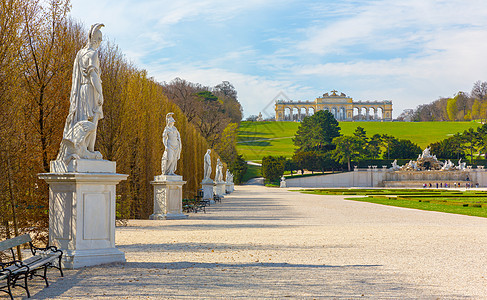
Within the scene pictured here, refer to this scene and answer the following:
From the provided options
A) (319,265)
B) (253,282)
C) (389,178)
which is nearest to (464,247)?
(319,265)

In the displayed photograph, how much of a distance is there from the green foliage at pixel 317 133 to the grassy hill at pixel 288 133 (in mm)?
4911

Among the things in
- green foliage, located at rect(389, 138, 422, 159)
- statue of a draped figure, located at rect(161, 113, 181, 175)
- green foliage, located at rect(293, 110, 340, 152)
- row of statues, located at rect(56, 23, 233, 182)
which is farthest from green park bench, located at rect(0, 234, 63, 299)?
green foliage, located at rect(389, 138, 422, 159)

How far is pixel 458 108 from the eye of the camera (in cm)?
14675

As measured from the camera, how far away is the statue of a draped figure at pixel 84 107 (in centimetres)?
851

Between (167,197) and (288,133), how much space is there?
11424 centimetres

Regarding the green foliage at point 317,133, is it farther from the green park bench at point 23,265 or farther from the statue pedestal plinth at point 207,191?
the green park bench at point 23,265

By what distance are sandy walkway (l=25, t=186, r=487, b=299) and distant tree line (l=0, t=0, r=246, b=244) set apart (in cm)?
231

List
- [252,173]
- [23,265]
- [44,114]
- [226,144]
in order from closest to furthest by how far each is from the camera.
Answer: [23,265] < [44,114] < [226,144] < [252,173]

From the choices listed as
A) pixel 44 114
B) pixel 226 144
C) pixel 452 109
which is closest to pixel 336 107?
pixel 452 109

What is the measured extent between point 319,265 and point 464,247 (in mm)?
4412

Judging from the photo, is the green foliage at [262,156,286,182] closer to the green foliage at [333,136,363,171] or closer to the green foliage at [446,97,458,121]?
the green foliage at [333,136,363,171]

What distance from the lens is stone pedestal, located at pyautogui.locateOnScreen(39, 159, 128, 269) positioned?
8.20m

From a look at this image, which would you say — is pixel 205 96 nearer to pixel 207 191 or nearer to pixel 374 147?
pixel 374 147

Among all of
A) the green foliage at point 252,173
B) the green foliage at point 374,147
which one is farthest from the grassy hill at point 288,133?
the green foliage at point 374,147
